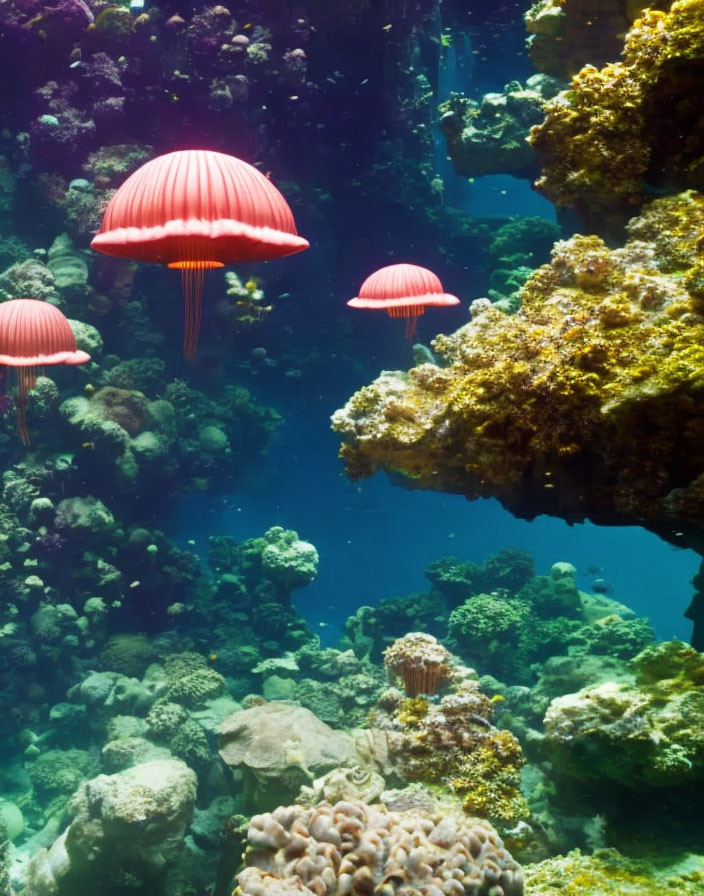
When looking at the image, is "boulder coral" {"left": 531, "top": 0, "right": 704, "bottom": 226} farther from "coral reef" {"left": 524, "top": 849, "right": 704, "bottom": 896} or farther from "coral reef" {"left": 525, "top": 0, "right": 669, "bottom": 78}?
"coral reef" {"left": 524, "top": 849, "right": 704, "bottom": 896}

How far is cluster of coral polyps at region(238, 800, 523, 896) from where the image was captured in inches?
132

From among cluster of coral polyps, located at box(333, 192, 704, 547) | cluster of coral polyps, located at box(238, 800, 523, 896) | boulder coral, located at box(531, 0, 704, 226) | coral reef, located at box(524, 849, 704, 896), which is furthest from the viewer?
boulder coral, located at box(531, 0, 704, 226)

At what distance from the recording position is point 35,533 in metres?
12.8

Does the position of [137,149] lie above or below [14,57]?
below

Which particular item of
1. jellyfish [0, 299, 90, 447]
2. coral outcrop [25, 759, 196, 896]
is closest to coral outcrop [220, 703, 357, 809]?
coral outcrop [25, 759, 196, 896]

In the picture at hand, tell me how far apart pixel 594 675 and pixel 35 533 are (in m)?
10.8

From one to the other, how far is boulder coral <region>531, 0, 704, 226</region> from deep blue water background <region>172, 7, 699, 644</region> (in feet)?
39.0

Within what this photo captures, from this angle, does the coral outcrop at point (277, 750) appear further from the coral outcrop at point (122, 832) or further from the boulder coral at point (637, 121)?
the boulder coral at point (637, 121)

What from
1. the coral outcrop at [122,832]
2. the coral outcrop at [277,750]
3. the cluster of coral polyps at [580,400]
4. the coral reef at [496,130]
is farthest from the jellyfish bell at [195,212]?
the coral reef at [496,130]

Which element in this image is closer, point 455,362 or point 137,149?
point 455,362

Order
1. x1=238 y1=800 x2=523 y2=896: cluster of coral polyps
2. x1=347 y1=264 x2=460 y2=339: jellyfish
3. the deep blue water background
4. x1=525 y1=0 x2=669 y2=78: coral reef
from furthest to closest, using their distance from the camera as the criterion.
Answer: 1. the deep blue water background
2. x1=525 y1=0 x2=669 y2=78: coral reef
3. x1=347 y1=264 x2=460 y2=339: jellyfish
4. x1=238 y1=800 x2=523 y2=896: cluster of coral polyps

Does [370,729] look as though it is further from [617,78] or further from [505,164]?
[505,164]

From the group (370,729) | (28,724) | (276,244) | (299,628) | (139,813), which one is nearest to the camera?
(276,244)

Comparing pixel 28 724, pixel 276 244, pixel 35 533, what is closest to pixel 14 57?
pixel 35 533
